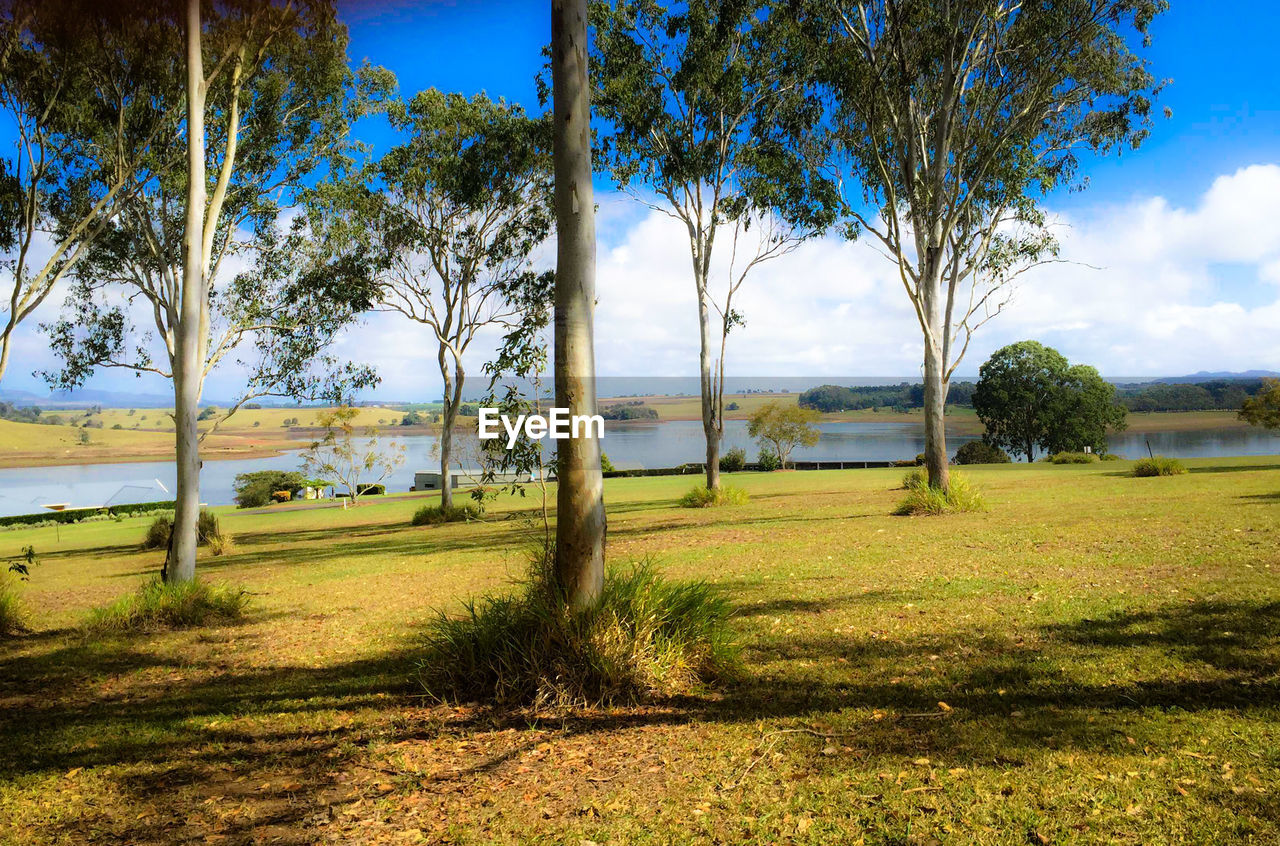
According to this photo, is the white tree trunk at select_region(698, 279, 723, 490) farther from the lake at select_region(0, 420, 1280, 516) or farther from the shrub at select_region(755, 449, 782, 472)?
the shrub at select_region(755, 449, 782, 472)

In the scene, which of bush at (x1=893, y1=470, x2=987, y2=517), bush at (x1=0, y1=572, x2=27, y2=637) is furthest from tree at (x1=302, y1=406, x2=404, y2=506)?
bush at (x1=0, y1=572, x2=27, y2=637)

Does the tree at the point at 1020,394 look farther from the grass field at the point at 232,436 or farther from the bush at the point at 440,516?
the bush at the point at 440,516

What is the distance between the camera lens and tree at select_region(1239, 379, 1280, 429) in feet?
88.4

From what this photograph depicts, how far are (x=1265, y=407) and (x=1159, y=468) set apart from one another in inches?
339

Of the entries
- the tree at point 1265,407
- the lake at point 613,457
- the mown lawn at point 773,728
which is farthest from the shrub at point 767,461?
the mown lawn at point 773,728

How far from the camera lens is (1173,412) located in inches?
2840

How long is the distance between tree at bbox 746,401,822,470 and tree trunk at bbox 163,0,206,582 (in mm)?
48327

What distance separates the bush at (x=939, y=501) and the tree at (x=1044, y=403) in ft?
140

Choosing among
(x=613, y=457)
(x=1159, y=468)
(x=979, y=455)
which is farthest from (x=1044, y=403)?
(x=1159, y=468)

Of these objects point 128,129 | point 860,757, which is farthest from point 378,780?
point 128,129

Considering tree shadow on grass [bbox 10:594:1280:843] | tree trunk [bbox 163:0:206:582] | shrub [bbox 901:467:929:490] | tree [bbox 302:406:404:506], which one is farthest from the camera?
tree [bbox 302:406:404:506]

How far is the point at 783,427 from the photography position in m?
55.7

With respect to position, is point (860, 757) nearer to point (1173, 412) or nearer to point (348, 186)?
point (348, 186)

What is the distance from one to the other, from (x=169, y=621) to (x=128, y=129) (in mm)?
11475
